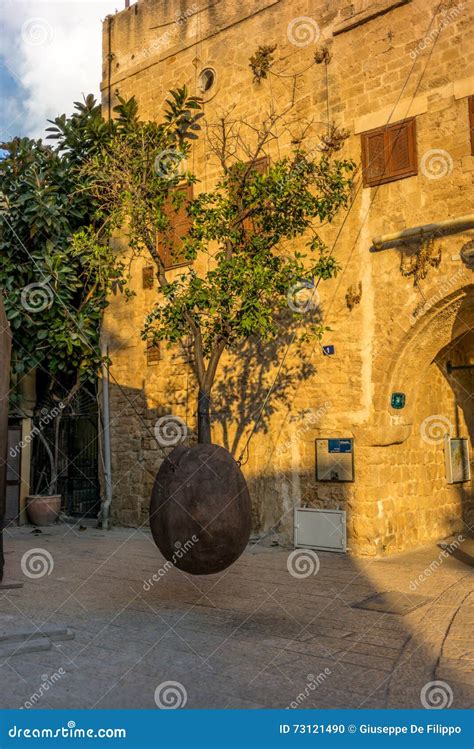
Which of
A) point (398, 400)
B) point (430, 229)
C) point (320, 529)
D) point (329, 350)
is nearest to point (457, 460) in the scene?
point (398, 400)

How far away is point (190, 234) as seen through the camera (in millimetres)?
8109

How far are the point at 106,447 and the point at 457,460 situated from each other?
6119mm

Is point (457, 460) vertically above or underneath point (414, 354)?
underneath

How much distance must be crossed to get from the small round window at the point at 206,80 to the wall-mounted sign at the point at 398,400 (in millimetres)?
6199

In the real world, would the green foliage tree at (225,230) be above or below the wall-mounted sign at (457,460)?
above

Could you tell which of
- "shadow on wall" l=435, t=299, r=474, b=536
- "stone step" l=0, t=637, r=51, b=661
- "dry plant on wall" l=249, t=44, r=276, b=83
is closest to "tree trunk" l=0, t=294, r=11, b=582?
"stone step" l=0, t=637, r=51, b=661

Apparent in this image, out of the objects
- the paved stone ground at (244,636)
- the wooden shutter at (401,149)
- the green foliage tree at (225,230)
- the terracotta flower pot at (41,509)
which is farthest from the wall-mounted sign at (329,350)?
the terracotta flower pot at (41,509)

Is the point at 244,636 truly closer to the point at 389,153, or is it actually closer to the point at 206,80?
the point at 389,153

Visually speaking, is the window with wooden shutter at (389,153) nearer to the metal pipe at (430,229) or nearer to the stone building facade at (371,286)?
the stone building facade at (371,286)

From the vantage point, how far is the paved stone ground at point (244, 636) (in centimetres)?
404

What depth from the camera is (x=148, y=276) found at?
1253cm

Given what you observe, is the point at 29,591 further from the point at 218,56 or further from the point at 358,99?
the point at 218,56

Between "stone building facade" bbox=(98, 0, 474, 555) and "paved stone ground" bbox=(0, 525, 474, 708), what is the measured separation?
1.42 meters

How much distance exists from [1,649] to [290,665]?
1971mm
